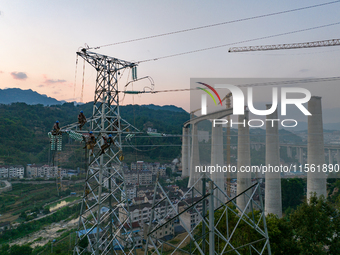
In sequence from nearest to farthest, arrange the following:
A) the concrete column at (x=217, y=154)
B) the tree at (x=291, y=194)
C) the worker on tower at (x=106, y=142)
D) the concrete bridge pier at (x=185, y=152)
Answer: the worker on tower at (x=106, y=142) → the concrete column at (x=217, y=154) → the tree at (x=291, y=194) → the concrete bridge pier at (x=185, y=152)

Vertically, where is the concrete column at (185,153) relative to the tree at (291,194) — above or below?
above

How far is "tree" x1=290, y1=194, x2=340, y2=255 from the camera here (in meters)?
12.9

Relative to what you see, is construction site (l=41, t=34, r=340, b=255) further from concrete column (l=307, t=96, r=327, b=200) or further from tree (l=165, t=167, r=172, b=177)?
tree (l=165, t=167, r=172, b=177)

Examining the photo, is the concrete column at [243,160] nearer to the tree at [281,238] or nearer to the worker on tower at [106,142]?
the tree at [281,238]

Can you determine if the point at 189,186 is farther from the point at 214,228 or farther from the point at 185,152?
the point at 214,228

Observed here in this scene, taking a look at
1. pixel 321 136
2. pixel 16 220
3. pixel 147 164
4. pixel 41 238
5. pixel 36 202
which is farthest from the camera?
pixel 147 164

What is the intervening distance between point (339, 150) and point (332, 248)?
87.4 ft

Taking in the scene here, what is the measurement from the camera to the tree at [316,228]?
12.9 m

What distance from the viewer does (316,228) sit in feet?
44.5

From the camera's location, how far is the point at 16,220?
170 feet

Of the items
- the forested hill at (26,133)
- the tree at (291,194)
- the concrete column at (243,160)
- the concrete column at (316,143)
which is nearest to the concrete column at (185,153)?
the forested hill at (26,133)

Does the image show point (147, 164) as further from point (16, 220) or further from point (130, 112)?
point (16, 220)

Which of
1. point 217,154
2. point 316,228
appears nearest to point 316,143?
point 316,228

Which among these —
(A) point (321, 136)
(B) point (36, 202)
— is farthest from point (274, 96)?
(B) point (36, 202)
